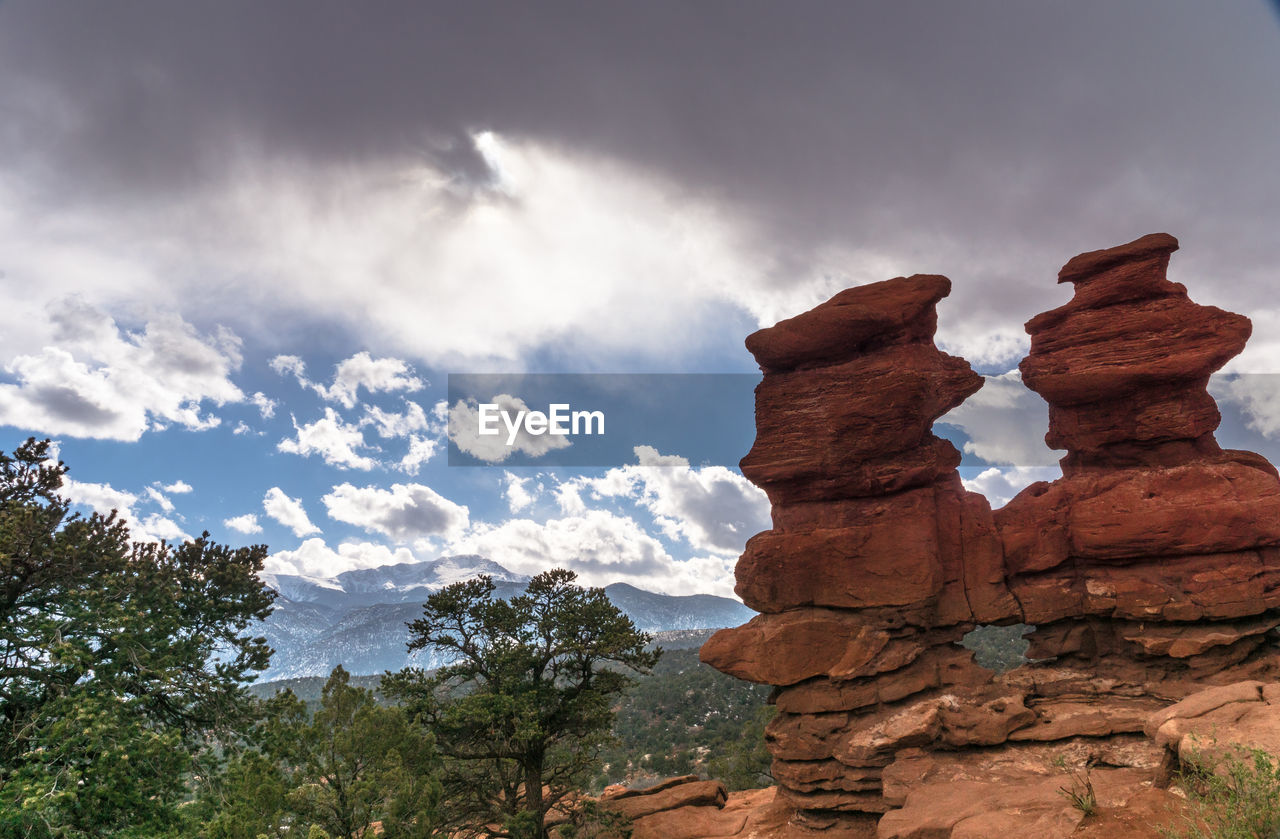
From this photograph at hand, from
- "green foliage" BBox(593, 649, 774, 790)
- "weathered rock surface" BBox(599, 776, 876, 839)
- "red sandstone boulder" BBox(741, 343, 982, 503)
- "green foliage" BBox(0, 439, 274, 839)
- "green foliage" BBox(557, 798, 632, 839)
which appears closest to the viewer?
Result: "green foliage" BBox(0, 439, 274, 839)

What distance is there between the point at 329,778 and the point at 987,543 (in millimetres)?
24561

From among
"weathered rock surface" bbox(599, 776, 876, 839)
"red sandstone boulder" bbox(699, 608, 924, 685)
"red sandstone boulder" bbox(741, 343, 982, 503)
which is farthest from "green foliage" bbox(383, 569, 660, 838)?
"red sandstone boulder" bbox(741, 343, 982, 503)

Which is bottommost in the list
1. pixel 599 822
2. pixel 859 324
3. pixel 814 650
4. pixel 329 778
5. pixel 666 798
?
pixel 666 798

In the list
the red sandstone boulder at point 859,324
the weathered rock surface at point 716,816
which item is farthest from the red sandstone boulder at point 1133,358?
the weathered rock surface at point 716,816

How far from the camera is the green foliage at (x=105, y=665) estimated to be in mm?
13781

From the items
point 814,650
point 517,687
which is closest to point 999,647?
point 814,650

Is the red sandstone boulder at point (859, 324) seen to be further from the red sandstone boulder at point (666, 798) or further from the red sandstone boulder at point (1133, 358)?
the red sandstone boulder at point (666, 798)

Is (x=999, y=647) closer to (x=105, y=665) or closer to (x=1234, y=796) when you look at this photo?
(x=1234, y=796)

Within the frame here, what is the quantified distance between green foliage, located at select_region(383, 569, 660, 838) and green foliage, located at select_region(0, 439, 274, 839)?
27.0ft

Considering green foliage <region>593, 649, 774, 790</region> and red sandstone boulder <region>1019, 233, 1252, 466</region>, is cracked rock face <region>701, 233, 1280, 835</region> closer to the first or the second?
red sandstone boulder <region>1019, 233, 1252, 466</region>

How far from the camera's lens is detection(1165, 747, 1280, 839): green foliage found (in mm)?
8859

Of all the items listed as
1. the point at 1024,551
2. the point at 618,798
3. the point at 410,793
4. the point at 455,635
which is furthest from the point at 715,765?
the point at 410,793

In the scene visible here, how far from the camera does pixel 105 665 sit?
15.9 metres

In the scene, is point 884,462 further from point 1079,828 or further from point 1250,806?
point 1250,806
